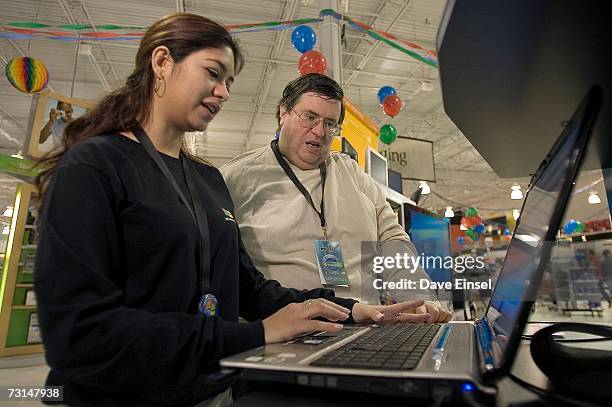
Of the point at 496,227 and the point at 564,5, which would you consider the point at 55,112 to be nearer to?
the point at 564,5

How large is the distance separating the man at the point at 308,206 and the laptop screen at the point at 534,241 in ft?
2.32

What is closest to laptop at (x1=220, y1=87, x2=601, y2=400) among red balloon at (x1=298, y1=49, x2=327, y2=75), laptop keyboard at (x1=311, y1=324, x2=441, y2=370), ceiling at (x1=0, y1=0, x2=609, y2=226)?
laptop keyboard at (x1=311, y1=324, x2=441, y2=370)

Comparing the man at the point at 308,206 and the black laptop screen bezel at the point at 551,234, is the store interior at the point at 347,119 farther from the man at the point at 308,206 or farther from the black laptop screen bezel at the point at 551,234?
the man at the point at 308,206

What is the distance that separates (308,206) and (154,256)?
0.80 metres

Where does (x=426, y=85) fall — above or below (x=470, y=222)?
above

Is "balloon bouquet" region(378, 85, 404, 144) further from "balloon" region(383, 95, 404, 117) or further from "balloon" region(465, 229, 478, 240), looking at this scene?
"balloon" region(465, 229, 478, 240)

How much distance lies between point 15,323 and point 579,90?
5.04 m

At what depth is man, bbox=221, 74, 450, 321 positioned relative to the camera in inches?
56.7

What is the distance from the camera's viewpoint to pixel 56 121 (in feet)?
12.9

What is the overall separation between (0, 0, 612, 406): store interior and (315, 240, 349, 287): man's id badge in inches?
22.8

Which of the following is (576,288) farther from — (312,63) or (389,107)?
(312,63)

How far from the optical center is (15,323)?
4156 mm

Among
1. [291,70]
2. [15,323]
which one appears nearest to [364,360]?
[15,323]

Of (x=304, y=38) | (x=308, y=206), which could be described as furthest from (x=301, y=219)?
(x=304, y=38)
